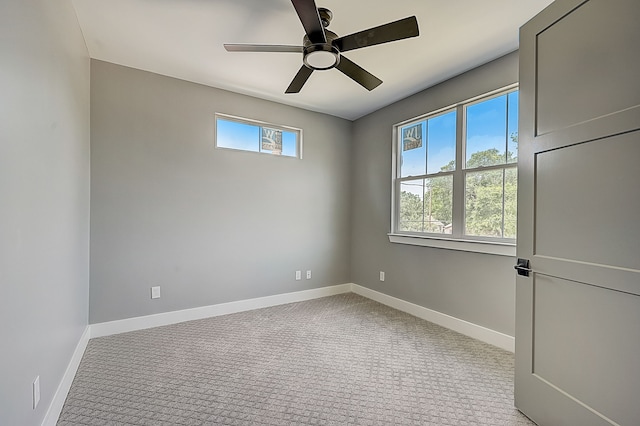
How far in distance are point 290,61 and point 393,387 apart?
2.86 metres

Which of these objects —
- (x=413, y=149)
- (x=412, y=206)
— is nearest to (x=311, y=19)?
(x=413, y=149)

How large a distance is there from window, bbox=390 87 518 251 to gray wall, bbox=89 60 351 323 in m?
1.19

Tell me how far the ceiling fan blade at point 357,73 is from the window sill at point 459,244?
5.75 feet

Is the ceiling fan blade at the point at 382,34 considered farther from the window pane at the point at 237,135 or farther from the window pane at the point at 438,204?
the window pane at the point at 237,135

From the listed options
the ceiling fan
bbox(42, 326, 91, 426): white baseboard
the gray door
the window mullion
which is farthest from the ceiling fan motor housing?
bbox(42, 326, 91, 426): white baseboard

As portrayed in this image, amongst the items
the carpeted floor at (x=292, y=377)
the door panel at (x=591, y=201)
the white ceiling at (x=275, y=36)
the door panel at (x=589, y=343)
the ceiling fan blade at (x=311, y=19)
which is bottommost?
the carpeted floor at (x=292, y=377)

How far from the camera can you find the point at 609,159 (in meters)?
1.35

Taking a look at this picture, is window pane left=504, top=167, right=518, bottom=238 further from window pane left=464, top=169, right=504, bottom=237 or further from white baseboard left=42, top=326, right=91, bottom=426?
white baseboard left=42, top=326, right=91, bottom=426

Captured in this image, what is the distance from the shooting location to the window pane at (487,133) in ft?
8.93

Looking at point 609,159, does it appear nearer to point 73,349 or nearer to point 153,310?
point 73,349

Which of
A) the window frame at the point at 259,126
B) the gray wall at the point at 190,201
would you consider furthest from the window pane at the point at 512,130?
the window frame at the point at 259,126

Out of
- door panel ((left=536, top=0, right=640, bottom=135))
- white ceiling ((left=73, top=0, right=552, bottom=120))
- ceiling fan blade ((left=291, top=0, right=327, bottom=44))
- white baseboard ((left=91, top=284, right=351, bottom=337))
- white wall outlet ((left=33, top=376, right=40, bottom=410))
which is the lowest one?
white baseboard ((left=91, top=284, right=351, bottom=337))

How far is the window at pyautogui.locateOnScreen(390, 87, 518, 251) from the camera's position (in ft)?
8.81

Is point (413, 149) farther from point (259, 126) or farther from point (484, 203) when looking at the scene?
point (259, 126)
